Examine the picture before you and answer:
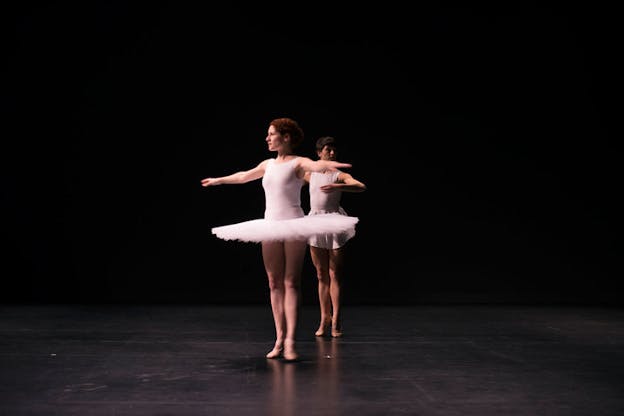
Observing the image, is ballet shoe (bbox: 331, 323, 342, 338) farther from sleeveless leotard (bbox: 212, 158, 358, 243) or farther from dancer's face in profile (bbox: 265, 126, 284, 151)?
dancer's face in profile (bbox: 265, 126, 284, 151)

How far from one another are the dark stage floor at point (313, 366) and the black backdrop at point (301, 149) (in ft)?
3.60

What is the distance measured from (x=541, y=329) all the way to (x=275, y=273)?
2328 mm

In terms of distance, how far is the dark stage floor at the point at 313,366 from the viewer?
2.74 m

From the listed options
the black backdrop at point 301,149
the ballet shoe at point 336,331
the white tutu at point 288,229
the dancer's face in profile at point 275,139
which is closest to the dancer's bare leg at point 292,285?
the white tutu at point 288,229

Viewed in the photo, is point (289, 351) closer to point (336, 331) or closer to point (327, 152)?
point (336, 331)

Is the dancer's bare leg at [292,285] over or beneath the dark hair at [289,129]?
beneath

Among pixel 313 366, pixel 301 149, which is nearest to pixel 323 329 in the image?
pixel 313 366

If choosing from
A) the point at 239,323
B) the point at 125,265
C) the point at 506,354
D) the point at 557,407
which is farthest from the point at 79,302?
the point at 557,407

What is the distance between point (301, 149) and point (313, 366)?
3.67 m

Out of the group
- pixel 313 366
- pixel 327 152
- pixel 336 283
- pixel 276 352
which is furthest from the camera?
pixel 336 283

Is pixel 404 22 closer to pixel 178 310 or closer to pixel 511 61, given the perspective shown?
pixel 511 61

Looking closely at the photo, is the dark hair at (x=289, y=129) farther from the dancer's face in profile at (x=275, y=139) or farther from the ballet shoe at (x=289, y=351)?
the ballet shoe at (x=289, y=351)

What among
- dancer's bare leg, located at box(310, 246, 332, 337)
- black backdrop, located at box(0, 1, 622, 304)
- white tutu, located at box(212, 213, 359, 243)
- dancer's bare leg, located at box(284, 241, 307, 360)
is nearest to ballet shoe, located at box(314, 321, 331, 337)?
dancer's bare leg, located at box(310, 246, 332, 337)

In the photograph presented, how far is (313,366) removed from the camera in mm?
3547
